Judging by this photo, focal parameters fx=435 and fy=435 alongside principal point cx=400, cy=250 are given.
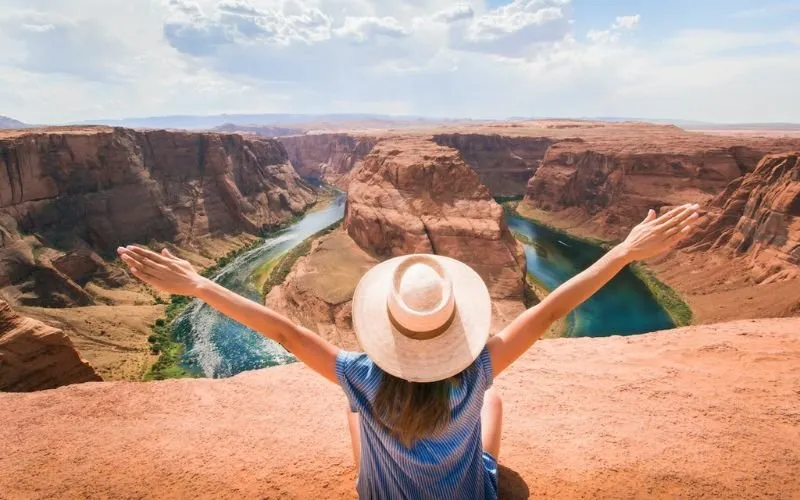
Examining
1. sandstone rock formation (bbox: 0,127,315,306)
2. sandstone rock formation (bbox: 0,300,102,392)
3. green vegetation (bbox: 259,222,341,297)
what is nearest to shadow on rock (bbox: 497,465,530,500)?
sandstone rock formation (bbox: 0,300,102,392)

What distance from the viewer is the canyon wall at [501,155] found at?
10756cm

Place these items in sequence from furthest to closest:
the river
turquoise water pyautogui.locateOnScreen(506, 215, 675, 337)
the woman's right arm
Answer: turquoise water pyautogui.locateOnScreen(506, 215, 675, 337) < the river < the woman's right arm

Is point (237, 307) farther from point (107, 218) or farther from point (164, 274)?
point (107, 218)

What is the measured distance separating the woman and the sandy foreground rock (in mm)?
1893

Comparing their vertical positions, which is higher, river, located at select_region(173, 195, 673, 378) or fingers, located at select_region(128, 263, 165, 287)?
fingers, located at select_region(128, 263, 165, 287)

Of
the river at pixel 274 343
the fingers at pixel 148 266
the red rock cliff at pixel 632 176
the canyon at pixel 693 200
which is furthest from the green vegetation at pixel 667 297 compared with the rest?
the fingers at pixel 148 266

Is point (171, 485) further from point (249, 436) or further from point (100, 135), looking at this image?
point (100, 135)

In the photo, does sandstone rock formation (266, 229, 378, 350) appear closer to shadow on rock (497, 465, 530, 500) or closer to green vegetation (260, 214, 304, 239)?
green vegetation (260, 214, 304, 239)

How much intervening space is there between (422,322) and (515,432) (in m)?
4.40

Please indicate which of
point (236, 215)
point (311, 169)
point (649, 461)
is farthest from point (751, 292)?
point (311, 169)

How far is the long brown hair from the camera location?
2701mm

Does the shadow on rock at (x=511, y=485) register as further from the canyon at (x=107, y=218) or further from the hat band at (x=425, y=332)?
the canyon at (x=107, y=218)

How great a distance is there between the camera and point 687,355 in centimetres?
849

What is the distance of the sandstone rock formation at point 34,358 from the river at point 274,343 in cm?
2084
